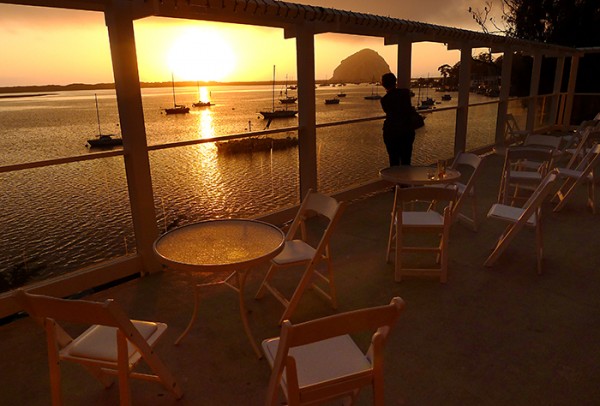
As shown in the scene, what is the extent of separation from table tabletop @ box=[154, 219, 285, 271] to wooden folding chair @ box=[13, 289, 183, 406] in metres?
0.39

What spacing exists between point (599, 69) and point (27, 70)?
837 inches

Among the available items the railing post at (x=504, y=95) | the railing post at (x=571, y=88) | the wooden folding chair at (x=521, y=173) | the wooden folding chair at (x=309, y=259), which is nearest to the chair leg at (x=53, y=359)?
the wooden folding chair at (x=309, y=259)

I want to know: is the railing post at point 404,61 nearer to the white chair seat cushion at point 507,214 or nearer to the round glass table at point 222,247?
the white chair seat cushion at point 507,214

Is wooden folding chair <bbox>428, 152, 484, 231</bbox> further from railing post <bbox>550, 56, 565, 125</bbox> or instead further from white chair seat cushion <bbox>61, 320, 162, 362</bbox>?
railing post <bbox>550, 56, 565, 125</bbox>

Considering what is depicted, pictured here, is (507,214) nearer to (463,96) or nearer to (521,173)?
(521,173)

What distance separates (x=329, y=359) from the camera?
1627mm

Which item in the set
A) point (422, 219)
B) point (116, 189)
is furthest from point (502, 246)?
point (116, 189)

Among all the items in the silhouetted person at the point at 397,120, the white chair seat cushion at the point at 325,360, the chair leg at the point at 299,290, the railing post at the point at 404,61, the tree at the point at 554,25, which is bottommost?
the chair leg at the point at 299,290

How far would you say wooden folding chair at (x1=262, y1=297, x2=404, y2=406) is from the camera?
123 cm

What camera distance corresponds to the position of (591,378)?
210cm

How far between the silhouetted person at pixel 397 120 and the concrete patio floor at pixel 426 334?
1816 millimetres

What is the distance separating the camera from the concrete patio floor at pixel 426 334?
6.70ft

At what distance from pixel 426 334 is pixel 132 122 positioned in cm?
269

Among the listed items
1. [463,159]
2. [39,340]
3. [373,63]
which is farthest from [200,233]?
[373,63]
